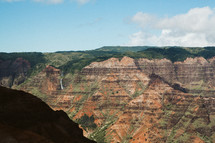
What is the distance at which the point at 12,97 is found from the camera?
50438mm

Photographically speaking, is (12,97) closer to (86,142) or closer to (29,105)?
(29,105)

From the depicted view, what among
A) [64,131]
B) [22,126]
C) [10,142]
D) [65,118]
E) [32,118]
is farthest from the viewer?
[65,118]

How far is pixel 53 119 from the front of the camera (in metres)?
55.8

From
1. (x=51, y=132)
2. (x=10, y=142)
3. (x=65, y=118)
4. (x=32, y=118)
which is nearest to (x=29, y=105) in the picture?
(x=32, y=118)

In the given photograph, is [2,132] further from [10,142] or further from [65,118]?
[65,118]

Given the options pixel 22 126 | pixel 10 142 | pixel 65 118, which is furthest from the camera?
pixel 65 118

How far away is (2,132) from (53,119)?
17.9m

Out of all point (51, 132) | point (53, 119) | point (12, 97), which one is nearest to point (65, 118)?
point (53, 119)

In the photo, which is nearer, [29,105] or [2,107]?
[2,107]

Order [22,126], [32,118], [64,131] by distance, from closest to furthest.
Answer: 1. [22,126]
2. [32,118]
3. [64,131]

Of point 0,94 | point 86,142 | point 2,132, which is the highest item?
point 0,94

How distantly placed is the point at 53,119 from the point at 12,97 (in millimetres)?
9504

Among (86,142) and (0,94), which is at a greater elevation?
(0,94)

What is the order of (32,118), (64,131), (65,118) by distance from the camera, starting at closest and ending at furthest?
(32,118)
(64,131)
(65,118)
